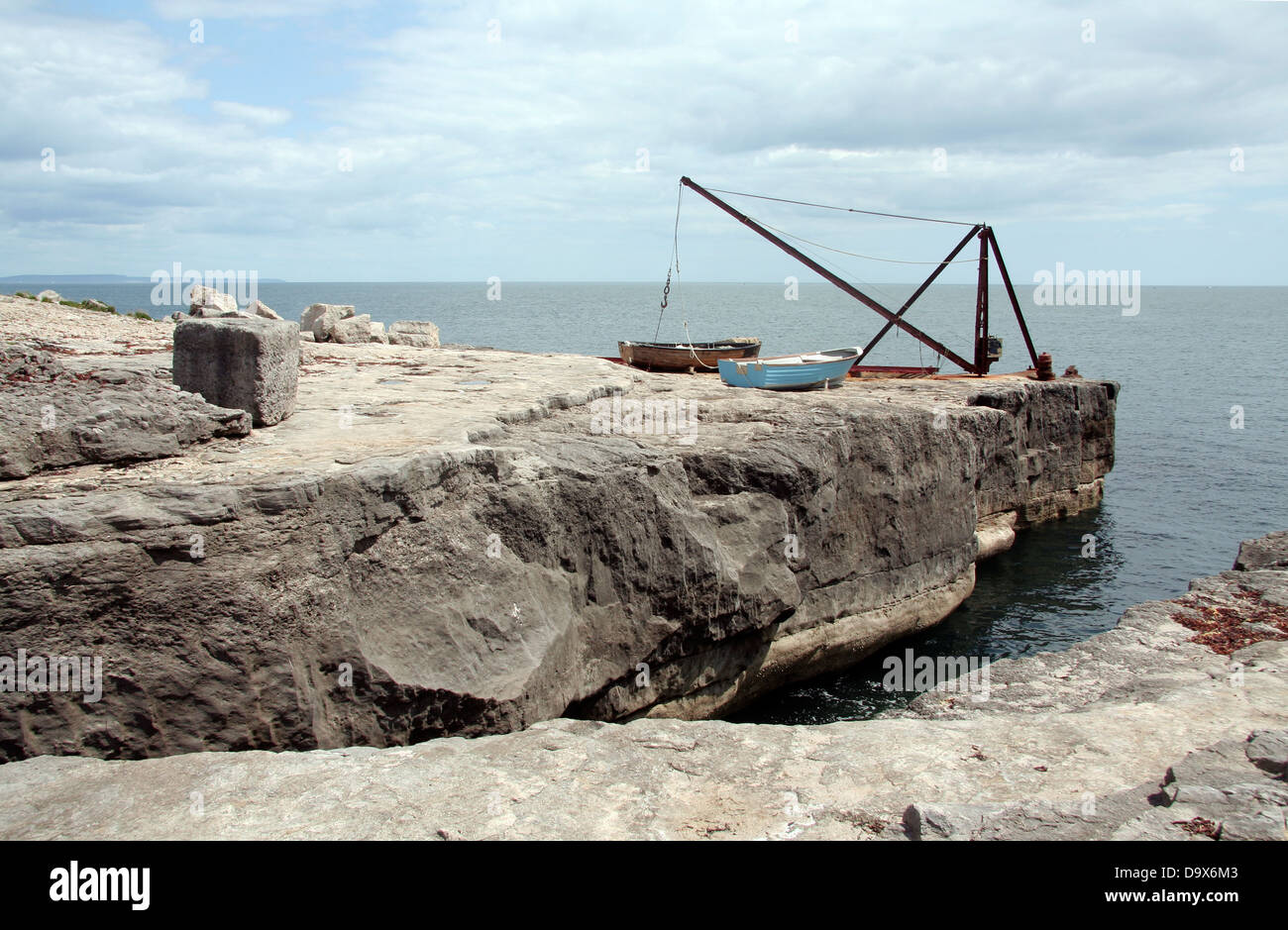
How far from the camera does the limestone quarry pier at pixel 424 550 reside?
6887mm

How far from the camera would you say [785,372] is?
792 inches

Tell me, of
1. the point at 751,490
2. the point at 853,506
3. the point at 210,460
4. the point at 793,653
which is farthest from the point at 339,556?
the point at 853,506

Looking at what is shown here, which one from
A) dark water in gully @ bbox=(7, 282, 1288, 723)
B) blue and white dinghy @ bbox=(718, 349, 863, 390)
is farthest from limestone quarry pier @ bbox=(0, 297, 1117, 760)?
blue and white dinghy @ bbox=(718, 349, 863, 390)

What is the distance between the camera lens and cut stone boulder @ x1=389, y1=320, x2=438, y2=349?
76.7 feet

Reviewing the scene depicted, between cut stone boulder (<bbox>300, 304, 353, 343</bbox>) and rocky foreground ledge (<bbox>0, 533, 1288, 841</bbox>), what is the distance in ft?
55.8

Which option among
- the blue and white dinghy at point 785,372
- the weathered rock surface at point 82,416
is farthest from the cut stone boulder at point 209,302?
the weathered rock surface at point 82,416

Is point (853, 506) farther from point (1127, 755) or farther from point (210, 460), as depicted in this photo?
point (210, 460)

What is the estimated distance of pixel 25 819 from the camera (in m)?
5.25

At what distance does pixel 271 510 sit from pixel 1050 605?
16131mm

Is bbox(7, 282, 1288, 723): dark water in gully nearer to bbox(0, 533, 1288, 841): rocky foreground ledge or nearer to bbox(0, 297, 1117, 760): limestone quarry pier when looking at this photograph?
bbox(0, 297, 1117, 760): limestone quarry pier

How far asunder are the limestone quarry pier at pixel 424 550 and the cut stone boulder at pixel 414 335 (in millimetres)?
7568

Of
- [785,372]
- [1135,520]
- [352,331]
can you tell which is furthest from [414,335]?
[1135,520]

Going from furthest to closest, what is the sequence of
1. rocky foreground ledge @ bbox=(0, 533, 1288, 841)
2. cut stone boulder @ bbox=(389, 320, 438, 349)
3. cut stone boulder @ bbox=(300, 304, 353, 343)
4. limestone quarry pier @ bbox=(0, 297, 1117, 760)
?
cut stone boulder @ bbox=(389, 320, 438, 349) → cut stone boulder @ bbox=(300, 304, 353, 343) → limestone quarry pier @ bbox=(0, 297, 1117, 760) → rocky foreground ledge @ bbox=(0, 533, 1288, 841)

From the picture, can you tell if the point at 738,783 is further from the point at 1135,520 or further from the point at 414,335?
the point at 1135,520
